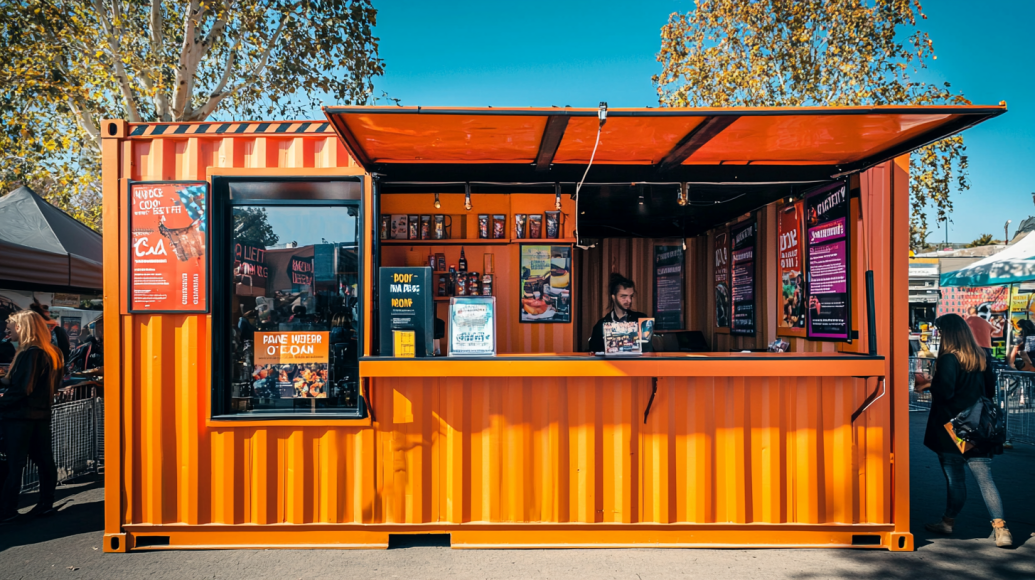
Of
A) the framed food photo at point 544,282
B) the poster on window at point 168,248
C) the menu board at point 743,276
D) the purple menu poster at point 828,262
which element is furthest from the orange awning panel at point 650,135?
the menu board at point 743,276

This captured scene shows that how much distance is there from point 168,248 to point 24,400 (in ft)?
7.00

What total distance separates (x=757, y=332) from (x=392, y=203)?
12.9ft

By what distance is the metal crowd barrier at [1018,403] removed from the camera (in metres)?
7.60

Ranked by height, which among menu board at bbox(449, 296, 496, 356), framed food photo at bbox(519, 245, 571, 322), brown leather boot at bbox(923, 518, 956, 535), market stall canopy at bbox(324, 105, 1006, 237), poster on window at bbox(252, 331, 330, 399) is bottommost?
brown leather boot at bbox(923, 518, 956, 535)

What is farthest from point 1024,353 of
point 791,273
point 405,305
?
point 405,305

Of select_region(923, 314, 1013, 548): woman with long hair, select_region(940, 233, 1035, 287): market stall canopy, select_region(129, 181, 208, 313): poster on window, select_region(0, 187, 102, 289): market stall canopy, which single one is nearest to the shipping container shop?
select_region(129, 181, 208, 313): poster on window

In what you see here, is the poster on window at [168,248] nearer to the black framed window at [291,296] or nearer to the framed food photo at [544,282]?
the black framed window at [291,296]

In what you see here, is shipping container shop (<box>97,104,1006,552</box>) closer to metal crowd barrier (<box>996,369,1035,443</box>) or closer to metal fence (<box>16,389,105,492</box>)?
metal fence (<box>16,389,105,492</box>)

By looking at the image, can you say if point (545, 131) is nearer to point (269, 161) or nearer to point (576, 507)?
point (269, 161)

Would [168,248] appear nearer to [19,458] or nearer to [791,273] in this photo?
[19,458]

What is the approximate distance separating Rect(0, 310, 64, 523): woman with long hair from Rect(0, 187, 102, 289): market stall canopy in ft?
7.43

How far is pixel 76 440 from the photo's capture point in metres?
6.00

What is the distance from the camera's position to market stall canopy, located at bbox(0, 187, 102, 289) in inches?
256

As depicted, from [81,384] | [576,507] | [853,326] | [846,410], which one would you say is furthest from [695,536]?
[81,384]
